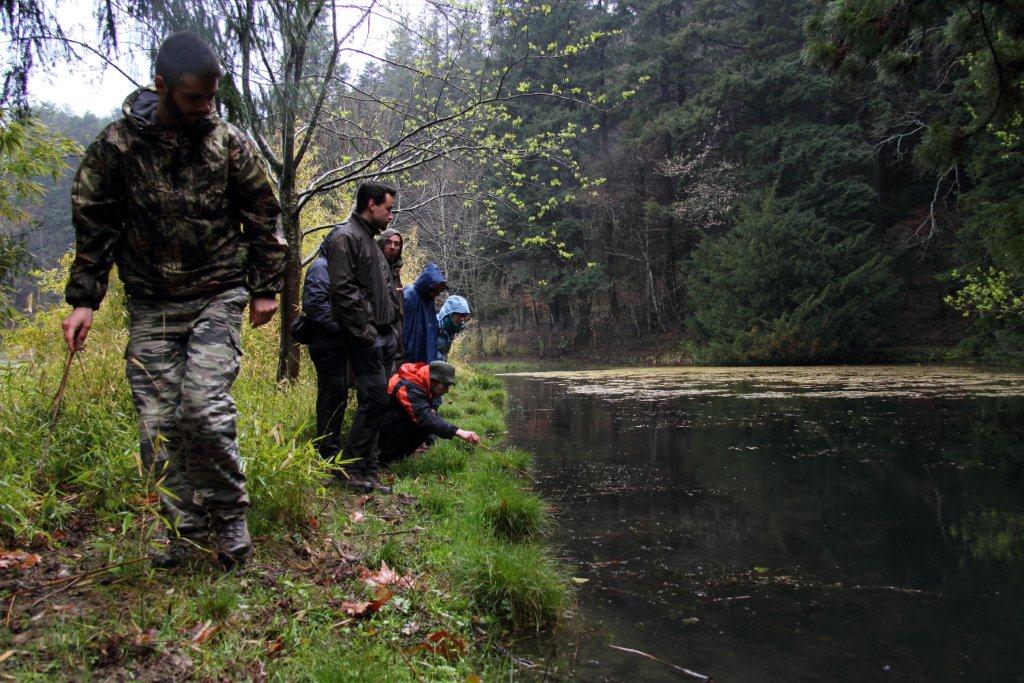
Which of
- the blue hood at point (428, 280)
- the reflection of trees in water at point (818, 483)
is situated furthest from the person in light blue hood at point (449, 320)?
the reflection of trees in water at point (818, 483)

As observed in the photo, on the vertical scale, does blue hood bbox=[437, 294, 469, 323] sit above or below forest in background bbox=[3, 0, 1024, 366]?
below

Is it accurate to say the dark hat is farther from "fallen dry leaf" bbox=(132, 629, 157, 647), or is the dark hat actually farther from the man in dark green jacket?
"fallen dry leaf" bbox=(132, 629, 157, 647)

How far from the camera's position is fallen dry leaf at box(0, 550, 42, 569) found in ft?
8.87

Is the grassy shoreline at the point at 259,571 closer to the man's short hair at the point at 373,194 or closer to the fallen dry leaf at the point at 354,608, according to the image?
the fallen dry leaf at the point at 354,608

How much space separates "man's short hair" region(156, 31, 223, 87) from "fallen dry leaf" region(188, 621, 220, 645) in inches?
70.7

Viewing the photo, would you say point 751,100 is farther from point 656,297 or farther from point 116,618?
point 116,618

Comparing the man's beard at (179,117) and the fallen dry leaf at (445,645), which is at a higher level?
the man's beard at (179,117)

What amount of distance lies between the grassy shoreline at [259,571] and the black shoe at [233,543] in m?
0.06

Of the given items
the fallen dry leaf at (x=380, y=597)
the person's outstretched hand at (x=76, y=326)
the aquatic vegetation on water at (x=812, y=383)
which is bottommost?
the aquatic vegetation on water at (x=812, y=383)

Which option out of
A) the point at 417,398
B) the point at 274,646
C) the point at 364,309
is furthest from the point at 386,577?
the point at 417,398

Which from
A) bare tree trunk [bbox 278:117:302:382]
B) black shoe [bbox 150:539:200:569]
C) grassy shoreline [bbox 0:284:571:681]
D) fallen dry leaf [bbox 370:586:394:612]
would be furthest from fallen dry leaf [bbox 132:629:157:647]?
bare tree trunk [bbox 278:117:302:382]

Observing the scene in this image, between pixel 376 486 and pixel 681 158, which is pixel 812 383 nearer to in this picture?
pixel 376 486

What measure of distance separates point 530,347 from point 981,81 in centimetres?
2748

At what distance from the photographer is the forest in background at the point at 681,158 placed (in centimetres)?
700
